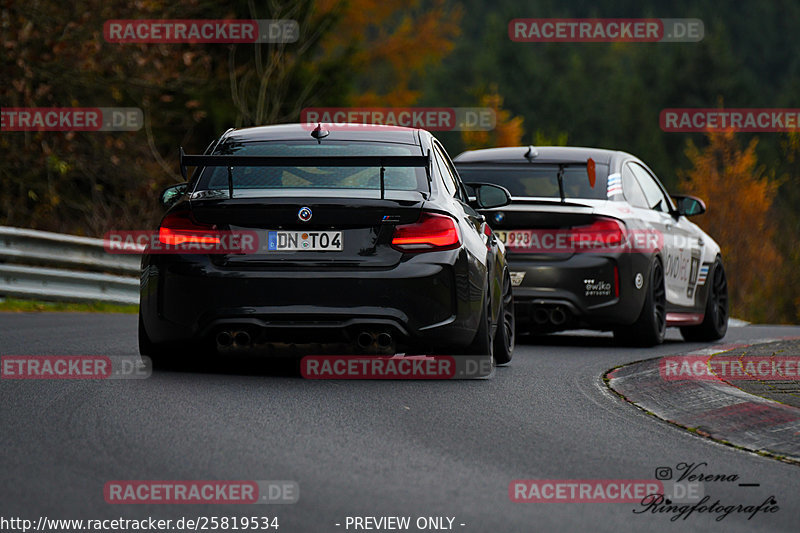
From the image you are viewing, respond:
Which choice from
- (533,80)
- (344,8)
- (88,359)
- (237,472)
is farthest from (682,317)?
(533,80)

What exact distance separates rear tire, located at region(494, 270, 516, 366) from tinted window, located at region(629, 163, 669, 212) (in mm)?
3198

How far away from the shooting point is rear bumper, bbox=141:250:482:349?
8031mm

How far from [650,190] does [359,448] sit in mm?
7807

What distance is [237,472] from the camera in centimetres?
543

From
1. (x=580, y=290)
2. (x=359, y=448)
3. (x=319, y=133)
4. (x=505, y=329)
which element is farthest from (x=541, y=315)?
(x=359, y=448)

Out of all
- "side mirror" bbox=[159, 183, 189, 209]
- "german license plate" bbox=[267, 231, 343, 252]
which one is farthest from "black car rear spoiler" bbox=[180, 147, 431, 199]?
"side mirror" bbox=[159, 183, 189, 209]

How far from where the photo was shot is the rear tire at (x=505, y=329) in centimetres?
978

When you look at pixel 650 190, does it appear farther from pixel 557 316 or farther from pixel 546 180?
pixel 557 316

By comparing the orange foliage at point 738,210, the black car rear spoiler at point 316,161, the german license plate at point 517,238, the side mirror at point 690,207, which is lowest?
the orange foliage at point 738,210

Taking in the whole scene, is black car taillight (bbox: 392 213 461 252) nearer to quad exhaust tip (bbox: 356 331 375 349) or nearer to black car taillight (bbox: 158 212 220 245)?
quad exhaust tip (bbox: 356 331 375 349)

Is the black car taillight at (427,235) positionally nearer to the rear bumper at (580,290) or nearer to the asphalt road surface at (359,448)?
the asphalt road surface at (359,448)

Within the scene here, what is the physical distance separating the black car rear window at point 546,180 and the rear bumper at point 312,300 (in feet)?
13.7

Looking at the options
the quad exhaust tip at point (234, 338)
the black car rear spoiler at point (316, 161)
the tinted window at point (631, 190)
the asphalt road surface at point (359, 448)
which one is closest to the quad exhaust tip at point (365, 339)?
the asphalt road surface at point (359, 448)

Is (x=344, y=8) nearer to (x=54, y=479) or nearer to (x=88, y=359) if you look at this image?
(x=88, y=359)
